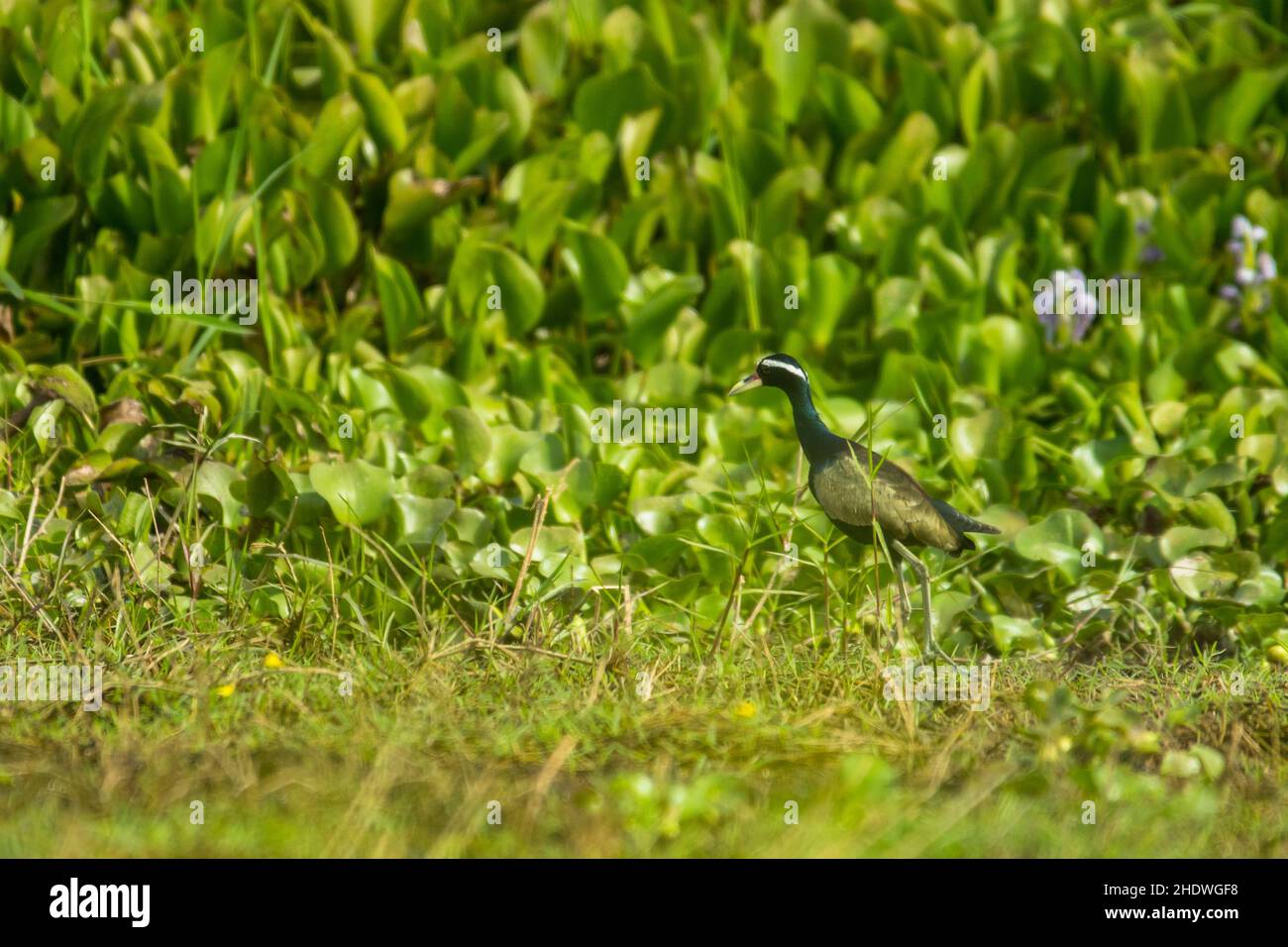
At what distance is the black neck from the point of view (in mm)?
3951

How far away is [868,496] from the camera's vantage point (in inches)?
151

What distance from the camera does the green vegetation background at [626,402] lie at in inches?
126

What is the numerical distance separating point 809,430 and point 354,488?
131 centimetres

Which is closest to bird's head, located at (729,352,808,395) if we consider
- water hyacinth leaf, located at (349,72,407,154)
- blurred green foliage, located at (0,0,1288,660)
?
blurred green foliage, located at (0,0,1288,660)

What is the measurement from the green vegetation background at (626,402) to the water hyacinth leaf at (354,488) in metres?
0.01

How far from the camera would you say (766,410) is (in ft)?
17.7

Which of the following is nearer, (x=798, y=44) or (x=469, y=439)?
(x=469, y=439)

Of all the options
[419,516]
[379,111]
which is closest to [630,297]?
[379,111]

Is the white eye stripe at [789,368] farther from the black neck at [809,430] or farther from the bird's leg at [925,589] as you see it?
the bird's leg at [925,589]

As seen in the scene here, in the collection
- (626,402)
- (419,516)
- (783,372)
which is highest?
(626,402)

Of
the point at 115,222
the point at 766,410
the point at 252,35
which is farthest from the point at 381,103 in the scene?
the point at 766,410

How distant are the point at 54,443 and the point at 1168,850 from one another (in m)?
3.41

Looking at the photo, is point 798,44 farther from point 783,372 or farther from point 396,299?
point 783,372

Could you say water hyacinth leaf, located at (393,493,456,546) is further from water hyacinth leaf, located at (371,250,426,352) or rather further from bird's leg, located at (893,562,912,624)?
water hyacinth leaf, located at (371,250,426,352)
